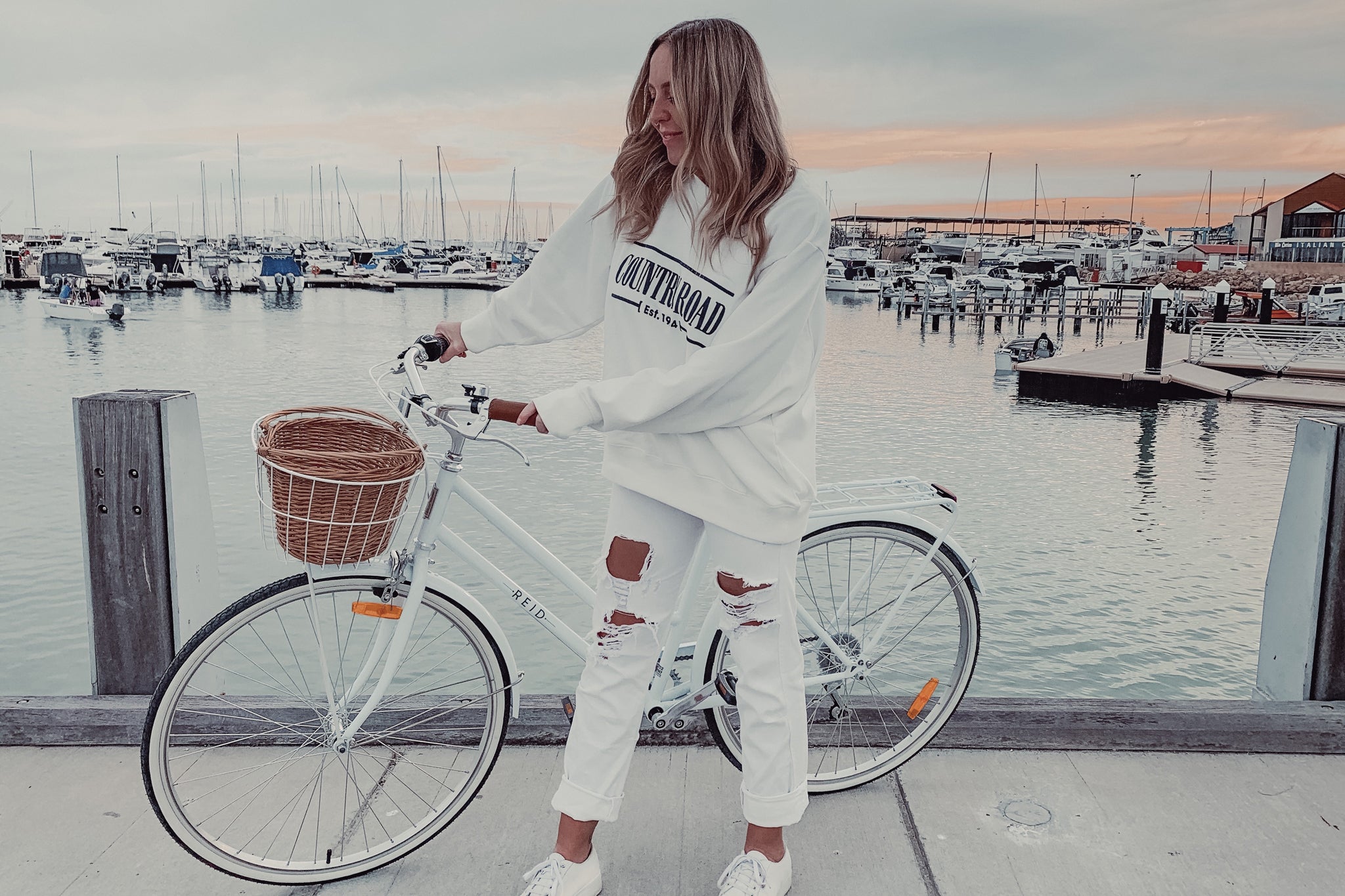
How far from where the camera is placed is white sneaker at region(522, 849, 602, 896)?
1.81m

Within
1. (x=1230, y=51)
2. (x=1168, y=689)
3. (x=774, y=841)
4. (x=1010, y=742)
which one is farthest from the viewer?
(x=1230, y=51)

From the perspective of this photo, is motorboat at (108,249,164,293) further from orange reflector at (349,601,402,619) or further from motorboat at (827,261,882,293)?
orange reflector at (349,601,402,619)

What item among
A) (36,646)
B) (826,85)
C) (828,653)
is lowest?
(36,646)

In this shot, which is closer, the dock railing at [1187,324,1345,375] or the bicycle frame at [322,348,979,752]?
the bicycle frame at [322,348,979,752]

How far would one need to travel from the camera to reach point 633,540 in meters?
1.77

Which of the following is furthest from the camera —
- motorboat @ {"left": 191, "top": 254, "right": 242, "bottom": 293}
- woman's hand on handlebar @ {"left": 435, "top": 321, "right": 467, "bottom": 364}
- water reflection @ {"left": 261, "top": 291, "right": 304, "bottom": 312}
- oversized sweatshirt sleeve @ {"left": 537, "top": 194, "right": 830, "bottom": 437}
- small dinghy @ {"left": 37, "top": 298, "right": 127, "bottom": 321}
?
motorboat @ {"left": 191, "top": 254, "right": 242, "bottom": 293}

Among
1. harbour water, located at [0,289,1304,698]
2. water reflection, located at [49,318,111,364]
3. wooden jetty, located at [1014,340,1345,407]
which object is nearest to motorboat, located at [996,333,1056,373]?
harbour water, located at [0,289,1304,698]

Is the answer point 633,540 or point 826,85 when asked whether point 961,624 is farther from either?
point 826,85

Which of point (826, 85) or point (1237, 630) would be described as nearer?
point (826, 85)

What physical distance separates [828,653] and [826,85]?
164cm

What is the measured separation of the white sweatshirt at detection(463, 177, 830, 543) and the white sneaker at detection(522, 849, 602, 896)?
2.28ft

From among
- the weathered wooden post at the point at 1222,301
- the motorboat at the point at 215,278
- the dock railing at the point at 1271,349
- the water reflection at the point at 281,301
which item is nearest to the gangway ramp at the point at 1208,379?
the dock railing at the point at 1271,349

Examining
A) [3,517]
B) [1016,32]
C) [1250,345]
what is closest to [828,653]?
[3,517]

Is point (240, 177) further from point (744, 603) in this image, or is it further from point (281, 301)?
point (744, 603)
